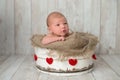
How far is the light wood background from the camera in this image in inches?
66.9

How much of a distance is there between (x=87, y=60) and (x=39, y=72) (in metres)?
0.26

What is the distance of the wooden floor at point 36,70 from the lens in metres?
1.16

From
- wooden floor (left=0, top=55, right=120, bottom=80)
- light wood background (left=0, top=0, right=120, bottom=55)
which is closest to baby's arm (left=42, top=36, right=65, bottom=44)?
wooden floor (left=0, top=55, right=120, bottom=80)

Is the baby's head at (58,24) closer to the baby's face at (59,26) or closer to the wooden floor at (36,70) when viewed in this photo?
the baby's face at (59,26)

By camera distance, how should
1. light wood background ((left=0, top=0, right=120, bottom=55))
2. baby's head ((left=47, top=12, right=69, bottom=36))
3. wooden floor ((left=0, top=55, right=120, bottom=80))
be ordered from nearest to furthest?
1. wooden floor ((left=0, top=55, right=120, bottom=80))
2. baby's head ((left=47, top=12, right=69, bottom=36))
3. light wood background ((left=0, top=0, right=120, bottom=55))

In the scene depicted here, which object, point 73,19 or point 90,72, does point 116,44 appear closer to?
point 73,19

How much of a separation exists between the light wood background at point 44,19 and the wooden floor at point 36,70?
141 mm

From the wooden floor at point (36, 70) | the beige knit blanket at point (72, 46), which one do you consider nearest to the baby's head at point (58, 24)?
the beige knit blanket at point (72, 46)

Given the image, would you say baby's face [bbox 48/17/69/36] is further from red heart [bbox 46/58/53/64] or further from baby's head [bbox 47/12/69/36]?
red heart [bbox 46/58/53/64]

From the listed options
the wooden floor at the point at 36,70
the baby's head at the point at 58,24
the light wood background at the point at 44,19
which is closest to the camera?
the wooden floor at the point at 36,70

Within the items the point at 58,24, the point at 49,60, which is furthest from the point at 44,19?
the point at 49,60

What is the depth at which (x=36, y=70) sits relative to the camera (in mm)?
1305

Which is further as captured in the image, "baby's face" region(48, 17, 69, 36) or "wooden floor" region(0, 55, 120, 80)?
"baby's face" region(48, 17, 69, 36)

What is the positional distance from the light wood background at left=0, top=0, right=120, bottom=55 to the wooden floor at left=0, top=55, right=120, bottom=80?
141 millimetres
